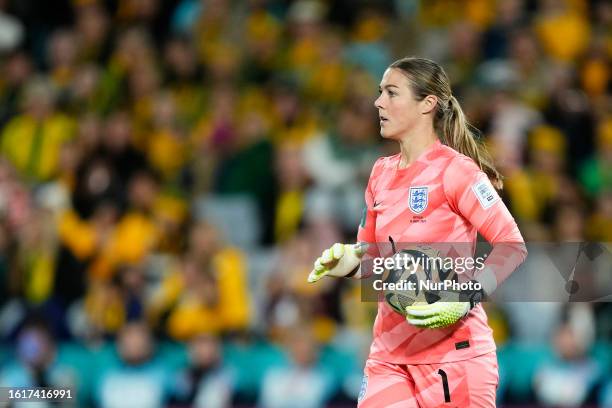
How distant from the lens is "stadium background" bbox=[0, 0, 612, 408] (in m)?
8.16

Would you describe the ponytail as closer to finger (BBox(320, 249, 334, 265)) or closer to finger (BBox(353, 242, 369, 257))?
finger (BBox(353, 242, 369, 257))

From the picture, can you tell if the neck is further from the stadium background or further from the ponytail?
the stadium background

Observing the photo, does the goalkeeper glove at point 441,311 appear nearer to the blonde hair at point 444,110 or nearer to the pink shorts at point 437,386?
the pink shorts at point 437,386

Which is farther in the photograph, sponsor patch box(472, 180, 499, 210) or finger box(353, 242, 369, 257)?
finger box(353, 242, 369, 257)

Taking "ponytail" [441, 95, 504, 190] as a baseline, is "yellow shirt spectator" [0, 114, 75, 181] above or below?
above

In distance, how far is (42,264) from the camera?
9.45 m

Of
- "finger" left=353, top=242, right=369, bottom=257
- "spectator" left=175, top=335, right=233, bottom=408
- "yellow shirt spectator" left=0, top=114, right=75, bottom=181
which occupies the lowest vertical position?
"spectator" left=175, top=335, right=233, bottom=408

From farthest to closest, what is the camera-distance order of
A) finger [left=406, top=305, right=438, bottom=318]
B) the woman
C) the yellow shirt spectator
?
the yellow shirt spectator, the woman, finger [left=406, top=305, right=438, bottom=318]

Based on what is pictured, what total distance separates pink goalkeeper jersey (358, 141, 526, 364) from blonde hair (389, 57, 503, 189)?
12 centimetres

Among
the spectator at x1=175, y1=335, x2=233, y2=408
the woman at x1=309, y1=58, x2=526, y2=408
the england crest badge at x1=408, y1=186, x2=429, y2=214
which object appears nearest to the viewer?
the woman at x1=309, y1=58, x2=526, y2=408

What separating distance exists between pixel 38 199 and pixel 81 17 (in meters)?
2.64

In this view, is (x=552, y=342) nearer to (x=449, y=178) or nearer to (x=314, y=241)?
(x=314, y=241)

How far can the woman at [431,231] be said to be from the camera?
4297mm

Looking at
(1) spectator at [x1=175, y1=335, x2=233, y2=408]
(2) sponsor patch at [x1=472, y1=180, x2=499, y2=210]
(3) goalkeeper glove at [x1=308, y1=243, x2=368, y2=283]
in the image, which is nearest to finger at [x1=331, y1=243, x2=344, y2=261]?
(3) goalkeeper glove at [x1=308, y1=243, x2=368, y2=283]
